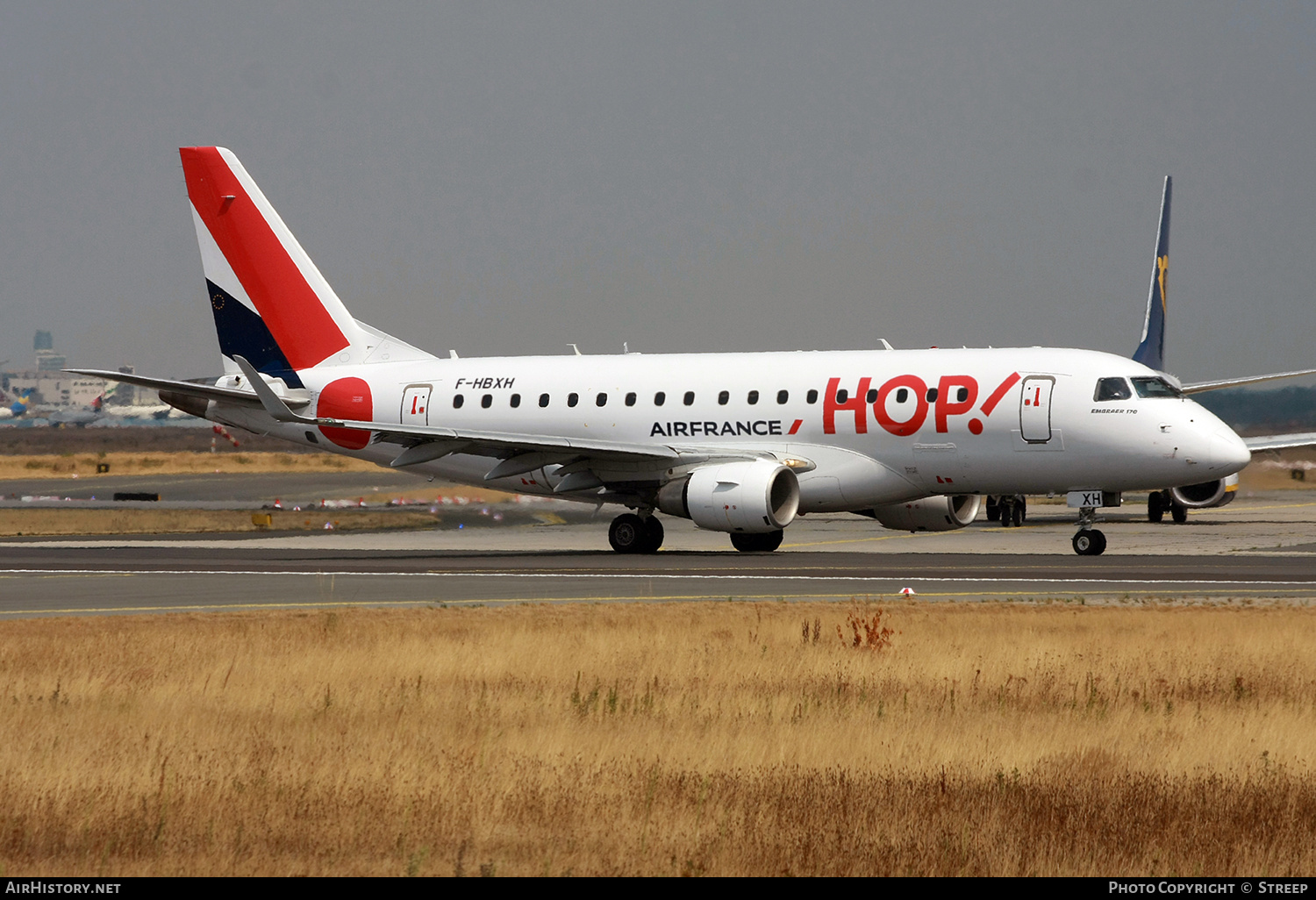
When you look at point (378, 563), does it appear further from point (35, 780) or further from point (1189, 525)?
point (1189, 525)

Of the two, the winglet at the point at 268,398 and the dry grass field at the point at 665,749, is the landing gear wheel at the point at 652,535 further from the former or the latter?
the dry grass field at the point at 665,749

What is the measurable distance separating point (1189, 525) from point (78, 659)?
3679cm

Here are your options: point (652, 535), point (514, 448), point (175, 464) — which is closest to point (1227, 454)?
point (652, 535)

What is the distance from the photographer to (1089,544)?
108 feet

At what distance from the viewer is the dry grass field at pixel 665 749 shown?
9.19 m

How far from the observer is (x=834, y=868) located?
29.0 feet

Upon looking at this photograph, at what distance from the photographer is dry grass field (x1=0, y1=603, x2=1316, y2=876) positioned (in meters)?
9.19

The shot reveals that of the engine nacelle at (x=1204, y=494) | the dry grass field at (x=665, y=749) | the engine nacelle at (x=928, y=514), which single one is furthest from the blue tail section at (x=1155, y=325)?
the dry grass field at (x=665, y=749)

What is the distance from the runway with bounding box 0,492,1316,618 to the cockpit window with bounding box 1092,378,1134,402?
314 cm

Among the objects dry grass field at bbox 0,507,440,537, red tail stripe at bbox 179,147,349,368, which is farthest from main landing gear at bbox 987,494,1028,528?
red tail stripe at bbox 179,147,349,368

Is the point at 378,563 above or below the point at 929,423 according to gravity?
below

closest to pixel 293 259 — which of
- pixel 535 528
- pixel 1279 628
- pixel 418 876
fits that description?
pixel 535 528

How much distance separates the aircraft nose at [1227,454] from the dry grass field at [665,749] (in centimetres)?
1248

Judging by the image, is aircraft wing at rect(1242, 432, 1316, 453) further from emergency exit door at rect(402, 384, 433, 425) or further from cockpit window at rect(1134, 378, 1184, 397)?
emergency exit door at rect(402, 384, 433, 425)
